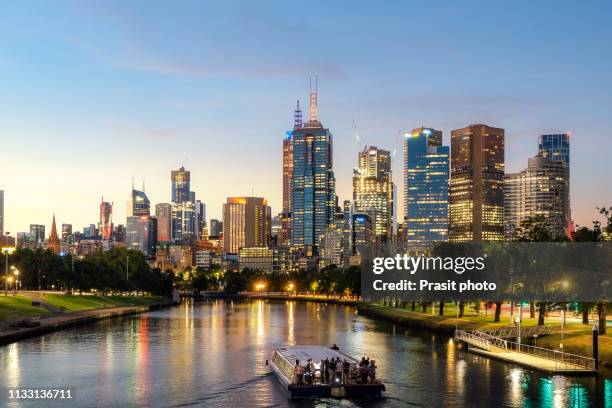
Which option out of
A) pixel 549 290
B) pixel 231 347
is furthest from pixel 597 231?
pixel 231 347

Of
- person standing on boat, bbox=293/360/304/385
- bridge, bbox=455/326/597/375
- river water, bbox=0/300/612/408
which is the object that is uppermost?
person standing on boat, bbox=293/360/304/385

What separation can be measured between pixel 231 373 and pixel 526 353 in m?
36.7

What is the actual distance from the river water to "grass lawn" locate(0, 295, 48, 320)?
1276 cm

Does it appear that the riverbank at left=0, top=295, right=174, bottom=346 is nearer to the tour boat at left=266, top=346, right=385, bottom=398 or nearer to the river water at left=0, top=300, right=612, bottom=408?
the river water at left=0, top=300, right=612, bottom=408

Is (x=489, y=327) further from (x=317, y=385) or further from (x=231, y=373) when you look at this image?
(x=317, y=385)

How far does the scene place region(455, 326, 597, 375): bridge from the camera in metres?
85.0

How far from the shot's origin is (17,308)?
156 meters

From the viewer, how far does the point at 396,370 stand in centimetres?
9150

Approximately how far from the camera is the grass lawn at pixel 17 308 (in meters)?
145

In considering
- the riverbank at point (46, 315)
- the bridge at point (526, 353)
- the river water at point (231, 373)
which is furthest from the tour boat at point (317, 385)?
the riverbank at point (46, 315)

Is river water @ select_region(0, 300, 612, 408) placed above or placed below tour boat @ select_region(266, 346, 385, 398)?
below

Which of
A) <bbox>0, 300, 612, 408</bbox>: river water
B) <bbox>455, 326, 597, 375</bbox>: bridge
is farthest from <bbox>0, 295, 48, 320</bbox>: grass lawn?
<bbox>455, 326, 597, 375</bbox>: bridge

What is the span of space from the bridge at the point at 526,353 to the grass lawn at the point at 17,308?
3134 inches

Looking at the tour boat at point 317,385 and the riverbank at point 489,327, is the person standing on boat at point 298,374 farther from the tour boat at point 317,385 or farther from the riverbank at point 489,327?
the riverbank at point 489,327
